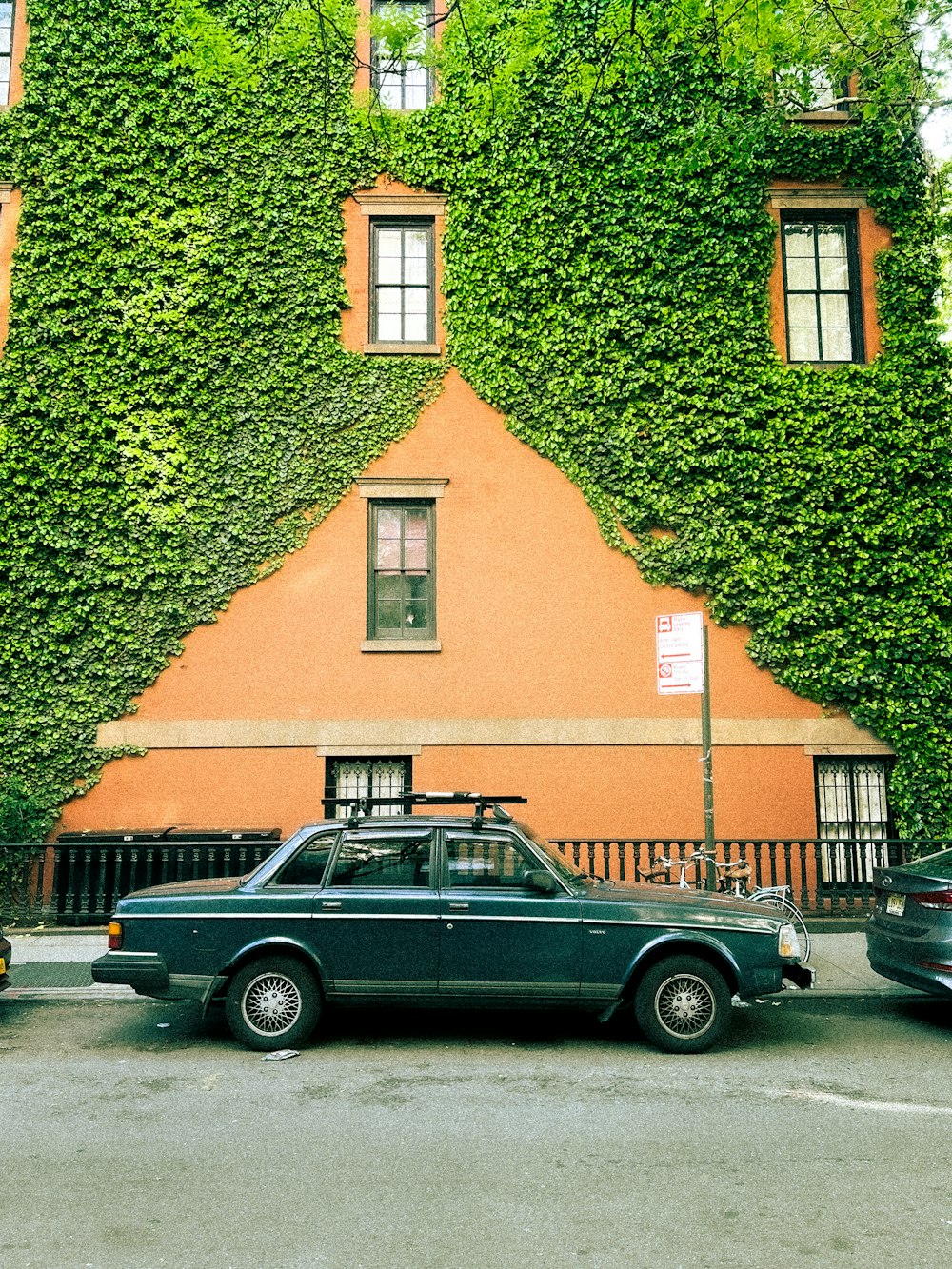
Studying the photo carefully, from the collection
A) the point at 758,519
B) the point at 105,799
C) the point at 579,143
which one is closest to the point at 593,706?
the point at 758,519

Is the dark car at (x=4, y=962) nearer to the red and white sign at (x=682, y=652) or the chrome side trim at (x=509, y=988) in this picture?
the chrome side trim at (x=509, y=988)

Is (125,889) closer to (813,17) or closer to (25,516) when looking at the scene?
(25,516)

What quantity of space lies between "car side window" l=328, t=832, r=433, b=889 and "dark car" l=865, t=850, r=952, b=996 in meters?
3.83

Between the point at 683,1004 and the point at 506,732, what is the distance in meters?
6.17

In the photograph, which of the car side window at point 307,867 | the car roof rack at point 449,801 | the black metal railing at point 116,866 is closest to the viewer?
the car side window at point 307,867

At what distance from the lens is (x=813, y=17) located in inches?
409

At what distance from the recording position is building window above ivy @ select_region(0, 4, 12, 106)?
543 inches

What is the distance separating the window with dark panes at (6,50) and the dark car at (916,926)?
1514cm

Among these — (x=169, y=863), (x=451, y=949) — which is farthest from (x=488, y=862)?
(x=169, y=863)

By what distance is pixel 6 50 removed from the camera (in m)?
13.9

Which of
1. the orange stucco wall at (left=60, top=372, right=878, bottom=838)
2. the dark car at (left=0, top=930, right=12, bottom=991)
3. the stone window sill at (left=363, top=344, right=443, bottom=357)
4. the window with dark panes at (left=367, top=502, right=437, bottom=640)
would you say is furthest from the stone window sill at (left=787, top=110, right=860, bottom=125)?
the dark car at (left=0, top=930, right=12, bottom=991)

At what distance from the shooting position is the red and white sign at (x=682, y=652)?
9148 mm

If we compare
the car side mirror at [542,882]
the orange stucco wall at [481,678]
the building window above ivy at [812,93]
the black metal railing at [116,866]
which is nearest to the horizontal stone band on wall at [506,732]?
the orange stucco wall at [481,678]

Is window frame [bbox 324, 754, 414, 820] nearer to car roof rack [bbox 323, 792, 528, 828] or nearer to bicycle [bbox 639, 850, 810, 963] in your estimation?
bicycle [bbox 639, 850, 810, 963]
